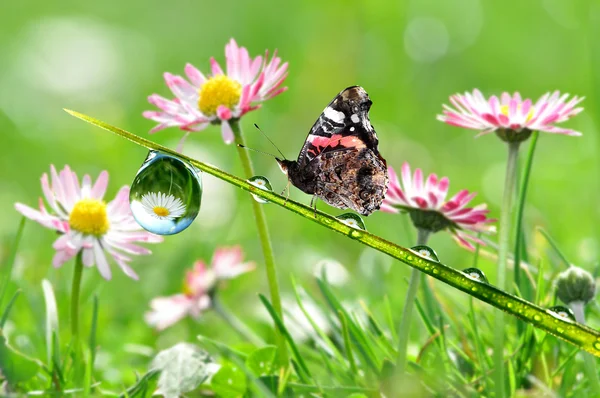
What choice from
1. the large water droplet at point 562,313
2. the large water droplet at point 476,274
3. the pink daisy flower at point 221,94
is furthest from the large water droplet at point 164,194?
the large water droplet at point 562,313

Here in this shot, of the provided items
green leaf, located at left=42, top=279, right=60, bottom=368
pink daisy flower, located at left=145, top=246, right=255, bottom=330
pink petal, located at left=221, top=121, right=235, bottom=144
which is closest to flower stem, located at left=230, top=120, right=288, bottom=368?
pink petal, located at left=221, top=121, right=235, bottom=144

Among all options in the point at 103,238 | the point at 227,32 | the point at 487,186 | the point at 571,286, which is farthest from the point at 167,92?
the point at 571,286

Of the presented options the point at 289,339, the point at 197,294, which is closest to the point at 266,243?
the point at 289,339

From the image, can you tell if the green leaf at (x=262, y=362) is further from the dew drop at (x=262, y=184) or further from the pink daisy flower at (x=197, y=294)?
the pink daisy flower at (x=197, y=294)

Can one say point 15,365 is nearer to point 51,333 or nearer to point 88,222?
point 51,333

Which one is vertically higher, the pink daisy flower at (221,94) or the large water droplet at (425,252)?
the pink daisy flower at (221,94)

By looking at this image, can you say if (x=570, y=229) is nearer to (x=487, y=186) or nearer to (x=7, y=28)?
(x=487, y=186)
